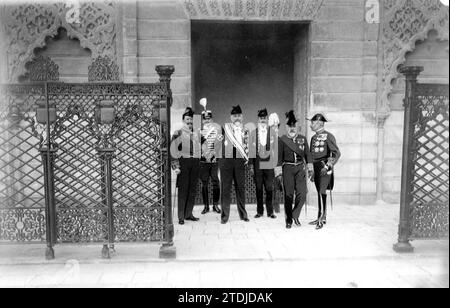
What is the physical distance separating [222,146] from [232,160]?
0.96 feet

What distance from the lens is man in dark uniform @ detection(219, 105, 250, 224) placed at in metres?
6.82

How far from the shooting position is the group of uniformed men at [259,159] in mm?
6523

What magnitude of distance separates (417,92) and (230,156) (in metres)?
3.02

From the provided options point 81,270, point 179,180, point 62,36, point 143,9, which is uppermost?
point 143,9

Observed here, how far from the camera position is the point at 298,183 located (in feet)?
21.7

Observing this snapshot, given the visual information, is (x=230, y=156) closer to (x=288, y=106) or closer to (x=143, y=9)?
(x=143, y=9)

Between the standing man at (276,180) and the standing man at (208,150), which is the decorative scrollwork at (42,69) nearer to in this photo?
the standing man at (208,150)

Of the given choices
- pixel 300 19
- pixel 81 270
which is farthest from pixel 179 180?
pixel 300 19

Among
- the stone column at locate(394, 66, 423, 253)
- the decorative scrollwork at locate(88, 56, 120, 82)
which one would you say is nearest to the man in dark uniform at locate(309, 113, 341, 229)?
the stone column at locate(394, 66, 423, 253)

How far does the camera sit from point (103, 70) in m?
7.88

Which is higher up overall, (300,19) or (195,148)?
(300,19)

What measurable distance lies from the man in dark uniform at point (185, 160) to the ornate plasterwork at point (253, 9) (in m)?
2.14

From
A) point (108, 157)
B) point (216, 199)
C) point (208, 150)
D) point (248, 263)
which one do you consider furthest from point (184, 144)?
point (248, 263)
